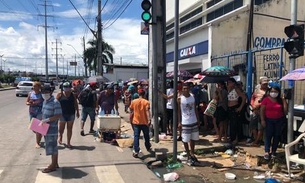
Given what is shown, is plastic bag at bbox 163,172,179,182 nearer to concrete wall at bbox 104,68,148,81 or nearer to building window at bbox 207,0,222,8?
building window at bbox 207,0,222,8

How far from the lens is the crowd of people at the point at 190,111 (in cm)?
705

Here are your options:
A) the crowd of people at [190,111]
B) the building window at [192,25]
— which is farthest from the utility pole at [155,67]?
the building window at [192,25]

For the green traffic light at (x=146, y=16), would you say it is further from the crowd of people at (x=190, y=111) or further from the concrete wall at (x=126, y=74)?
the concrete wall at (x=126, y=74)

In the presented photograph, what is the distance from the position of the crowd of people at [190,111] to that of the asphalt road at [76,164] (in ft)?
1.20

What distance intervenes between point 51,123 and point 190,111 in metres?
2.97

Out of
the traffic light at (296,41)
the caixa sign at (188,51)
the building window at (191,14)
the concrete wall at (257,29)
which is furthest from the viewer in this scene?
the building window at (191,14)

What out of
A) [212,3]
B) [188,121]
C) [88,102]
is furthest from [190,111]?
[212,3]

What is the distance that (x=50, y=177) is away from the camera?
639cm

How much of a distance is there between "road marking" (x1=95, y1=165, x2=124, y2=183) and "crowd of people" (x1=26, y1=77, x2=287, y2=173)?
933mm

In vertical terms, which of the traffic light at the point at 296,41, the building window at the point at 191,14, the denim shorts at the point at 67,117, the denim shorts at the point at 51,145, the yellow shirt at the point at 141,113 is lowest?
the denim shorts at the point at 51,145

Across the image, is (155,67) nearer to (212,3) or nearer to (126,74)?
(212,3)

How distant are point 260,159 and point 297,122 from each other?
1.47 meters

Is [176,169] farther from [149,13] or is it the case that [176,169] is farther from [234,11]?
[234,11]

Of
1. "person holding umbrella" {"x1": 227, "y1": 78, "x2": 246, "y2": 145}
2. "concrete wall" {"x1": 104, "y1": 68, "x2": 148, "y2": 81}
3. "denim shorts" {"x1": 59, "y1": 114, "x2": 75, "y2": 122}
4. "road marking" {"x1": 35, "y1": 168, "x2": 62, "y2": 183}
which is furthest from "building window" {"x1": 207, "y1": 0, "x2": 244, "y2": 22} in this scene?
"concrete wall" {"x1": 104, "y1": 68, "x2": 148, "y2": 81}
